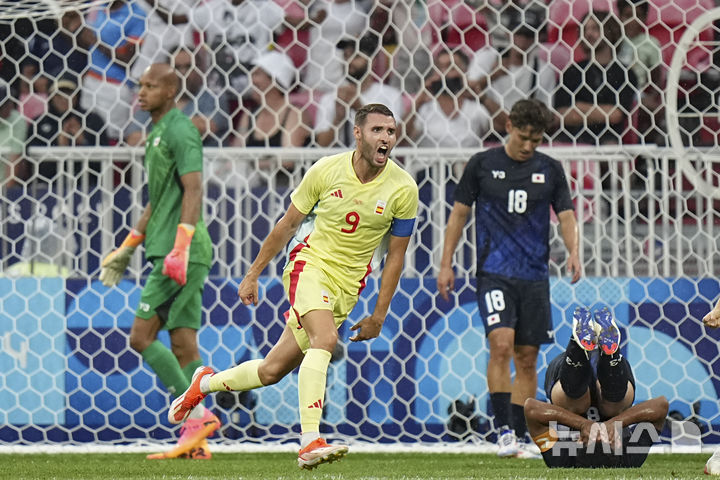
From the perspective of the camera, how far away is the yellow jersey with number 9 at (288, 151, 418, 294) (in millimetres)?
4875

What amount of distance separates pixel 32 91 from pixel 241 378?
3099 mm

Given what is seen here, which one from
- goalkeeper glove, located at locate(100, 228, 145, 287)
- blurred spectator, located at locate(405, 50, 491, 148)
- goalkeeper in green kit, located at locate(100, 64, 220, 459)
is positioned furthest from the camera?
blurred spectator, located at locate(405, 50, 491, 148)

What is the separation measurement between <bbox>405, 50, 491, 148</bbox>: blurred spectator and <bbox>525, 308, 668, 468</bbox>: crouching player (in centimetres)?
250

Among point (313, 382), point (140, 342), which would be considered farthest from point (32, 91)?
point (313, 382)

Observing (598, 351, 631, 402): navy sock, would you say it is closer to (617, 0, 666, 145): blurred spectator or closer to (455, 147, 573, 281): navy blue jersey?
(455, 147, 573, 281): navy blue jersey

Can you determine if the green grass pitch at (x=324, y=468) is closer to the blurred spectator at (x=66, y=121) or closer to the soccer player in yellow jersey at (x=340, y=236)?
the soccer player in yellow jersey at (x=340, y=236)

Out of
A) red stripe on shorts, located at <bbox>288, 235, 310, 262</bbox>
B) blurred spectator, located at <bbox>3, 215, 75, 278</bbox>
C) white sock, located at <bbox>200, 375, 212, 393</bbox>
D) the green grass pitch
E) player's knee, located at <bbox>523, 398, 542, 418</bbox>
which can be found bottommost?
the green grass pitch

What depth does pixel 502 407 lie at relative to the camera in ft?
19.7

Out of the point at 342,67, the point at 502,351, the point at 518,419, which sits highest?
the point at 342,67

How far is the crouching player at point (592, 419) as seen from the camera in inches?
201

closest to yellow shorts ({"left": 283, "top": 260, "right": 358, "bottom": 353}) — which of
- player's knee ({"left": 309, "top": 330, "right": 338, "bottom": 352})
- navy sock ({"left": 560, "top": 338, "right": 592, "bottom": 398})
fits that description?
player's knee ({"left": 309, "top": 330, "right": 338, "bottom": 352})

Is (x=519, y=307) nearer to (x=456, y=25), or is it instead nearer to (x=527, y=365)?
(x=527, y=365)

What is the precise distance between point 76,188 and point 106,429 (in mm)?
1425

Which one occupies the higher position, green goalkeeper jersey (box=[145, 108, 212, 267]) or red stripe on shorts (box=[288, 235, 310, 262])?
green goalkeeper jersey (box=[145, 108, 212, 267])
